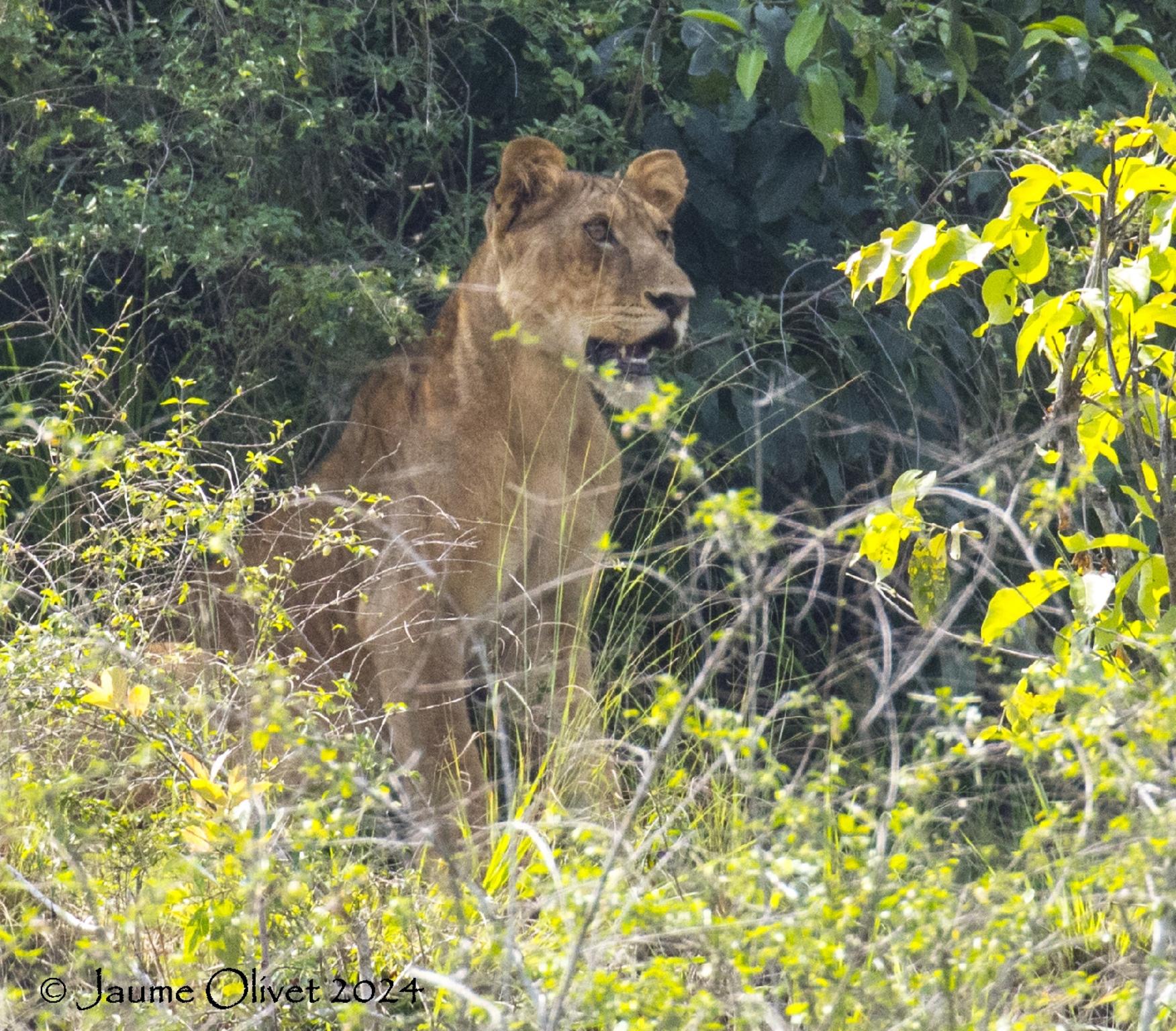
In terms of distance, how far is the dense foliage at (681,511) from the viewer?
91.5 inches

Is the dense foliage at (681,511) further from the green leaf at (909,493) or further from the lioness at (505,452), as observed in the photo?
the lioness at (505,452)

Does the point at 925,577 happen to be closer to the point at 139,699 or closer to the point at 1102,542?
the point at 1102,542

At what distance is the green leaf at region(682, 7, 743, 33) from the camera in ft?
14.2

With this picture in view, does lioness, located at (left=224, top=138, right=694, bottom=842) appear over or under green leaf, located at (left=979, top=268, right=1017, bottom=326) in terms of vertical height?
under

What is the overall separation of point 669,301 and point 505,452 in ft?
1.95

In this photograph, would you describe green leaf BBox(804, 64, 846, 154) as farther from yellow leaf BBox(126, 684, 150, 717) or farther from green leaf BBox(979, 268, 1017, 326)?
yellow leaf BBox(126, 684, 150, 717)

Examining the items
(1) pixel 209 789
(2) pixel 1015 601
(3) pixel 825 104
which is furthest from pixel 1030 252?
(1) pixel 209 789

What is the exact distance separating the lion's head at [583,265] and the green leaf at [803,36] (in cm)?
48

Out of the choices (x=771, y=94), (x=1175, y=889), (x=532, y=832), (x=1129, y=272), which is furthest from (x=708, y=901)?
(x=771, y=94)

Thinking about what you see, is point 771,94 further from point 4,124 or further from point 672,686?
point 672,686

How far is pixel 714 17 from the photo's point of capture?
4.35 metres

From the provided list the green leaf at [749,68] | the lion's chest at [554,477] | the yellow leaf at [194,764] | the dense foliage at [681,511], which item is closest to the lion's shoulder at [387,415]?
the dense foliage at [681,511]

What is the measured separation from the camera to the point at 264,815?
258 centimetres

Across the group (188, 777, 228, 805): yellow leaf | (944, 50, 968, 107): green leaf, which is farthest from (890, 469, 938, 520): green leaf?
(944, 50, 968, 107): green leaf
